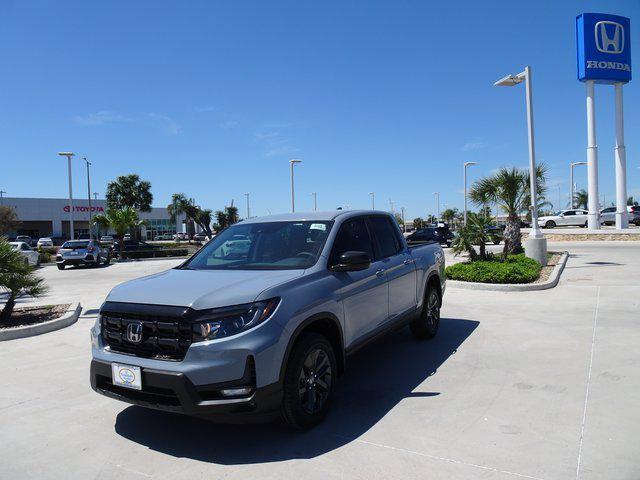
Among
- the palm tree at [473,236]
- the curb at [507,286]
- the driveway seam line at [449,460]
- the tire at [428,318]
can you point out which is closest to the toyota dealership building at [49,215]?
the palm tree at [473,236]

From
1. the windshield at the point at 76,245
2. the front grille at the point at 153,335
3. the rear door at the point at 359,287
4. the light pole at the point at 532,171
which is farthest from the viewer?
the windshield at the point at 76,245

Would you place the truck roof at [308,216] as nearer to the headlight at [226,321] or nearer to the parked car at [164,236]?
the headlight at [226,321]

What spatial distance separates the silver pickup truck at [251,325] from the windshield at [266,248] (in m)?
0.02

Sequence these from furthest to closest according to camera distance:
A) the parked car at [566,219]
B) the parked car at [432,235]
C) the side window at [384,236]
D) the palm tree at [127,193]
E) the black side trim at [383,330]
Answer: the palm tree at [127,193], the parked car at [566,219], the parked car at [432,235], the side window at [384,236], the black side trim at [383,330]

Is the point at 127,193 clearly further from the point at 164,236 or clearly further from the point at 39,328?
the point at 39,328

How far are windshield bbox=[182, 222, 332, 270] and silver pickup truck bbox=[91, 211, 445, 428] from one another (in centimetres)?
2

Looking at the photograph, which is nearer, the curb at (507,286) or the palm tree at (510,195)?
the curb at (507,286)

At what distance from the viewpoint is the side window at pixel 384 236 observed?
556cm

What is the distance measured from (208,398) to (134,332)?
790 mm

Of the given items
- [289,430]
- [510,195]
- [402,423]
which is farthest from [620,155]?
[289,430]

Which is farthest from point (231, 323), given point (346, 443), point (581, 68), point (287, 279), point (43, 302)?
point (581, 68)

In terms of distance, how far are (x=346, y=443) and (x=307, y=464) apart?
420mm

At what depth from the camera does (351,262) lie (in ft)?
13.9

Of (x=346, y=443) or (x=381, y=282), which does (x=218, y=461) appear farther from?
(x=381, y=282)
